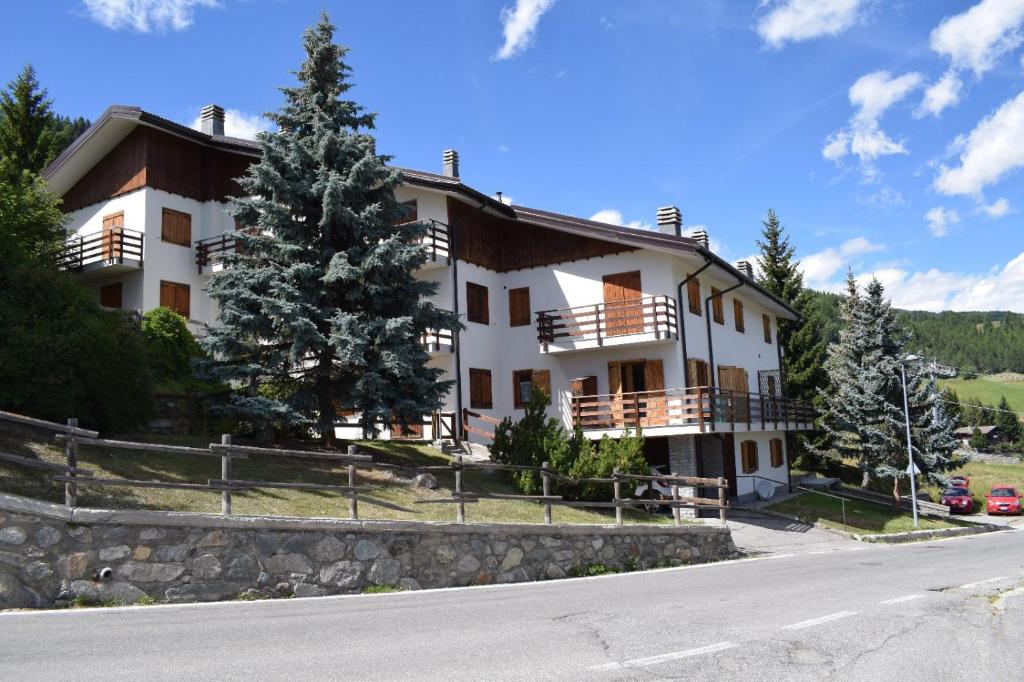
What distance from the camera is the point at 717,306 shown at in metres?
31.8

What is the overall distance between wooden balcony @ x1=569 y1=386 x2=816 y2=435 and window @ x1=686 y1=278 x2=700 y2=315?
324cm

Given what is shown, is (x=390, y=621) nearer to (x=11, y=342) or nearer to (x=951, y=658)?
(x=951, y=658)

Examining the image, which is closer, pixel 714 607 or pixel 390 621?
pixel 390 621

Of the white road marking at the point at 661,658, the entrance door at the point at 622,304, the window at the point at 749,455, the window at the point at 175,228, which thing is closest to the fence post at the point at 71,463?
the white road marking at the point at 661,658

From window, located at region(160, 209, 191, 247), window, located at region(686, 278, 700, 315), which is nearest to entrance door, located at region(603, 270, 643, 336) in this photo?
window, located at region(686, 278, 700, 315)

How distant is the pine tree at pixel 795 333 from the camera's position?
147 feet

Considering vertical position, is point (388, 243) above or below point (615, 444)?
above

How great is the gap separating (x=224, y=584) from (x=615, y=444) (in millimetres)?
12685

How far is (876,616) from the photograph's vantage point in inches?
382

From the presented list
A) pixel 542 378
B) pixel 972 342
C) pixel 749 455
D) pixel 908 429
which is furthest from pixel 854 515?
pixel 972 342

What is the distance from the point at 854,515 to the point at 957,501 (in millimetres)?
15618

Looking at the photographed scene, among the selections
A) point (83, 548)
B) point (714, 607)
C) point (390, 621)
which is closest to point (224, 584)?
point (83, 548)

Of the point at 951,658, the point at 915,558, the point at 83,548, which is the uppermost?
the point at 83,548

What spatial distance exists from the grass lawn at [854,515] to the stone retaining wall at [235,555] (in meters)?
16.9
